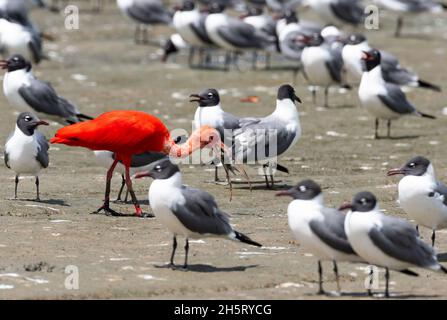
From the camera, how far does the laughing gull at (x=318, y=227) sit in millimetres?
10602

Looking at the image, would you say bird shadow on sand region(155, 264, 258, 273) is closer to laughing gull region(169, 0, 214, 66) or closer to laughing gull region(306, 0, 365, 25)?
laughing gull region(169, 0, 214, 66)

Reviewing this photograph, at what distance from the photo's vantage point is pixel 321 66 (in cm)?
2303

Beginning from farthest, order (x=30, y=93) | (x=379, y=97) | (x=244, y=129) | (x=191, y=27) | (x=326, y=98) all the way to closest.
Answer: (x=191, y=27), (x=326, y=98), (x=379, y=97), (x=30, y=93), (x=244, y=129)

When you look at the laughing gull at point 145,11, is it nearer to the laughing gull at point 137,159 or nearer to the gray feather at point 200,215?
the laughing gull at point 137,159

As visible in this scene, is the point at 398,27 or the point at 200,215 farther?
the point at 398,27

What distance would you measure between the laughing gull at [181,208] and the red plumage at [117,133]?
8.05 ft

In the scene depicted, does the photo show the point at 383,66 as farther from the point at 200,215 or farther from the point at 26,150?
the point at 200,215

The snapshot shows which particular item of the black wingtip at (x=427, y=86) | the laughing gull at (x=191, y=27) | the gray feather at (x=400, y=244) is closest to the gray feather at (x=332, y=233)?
the gray feather at (x=400, y=244)

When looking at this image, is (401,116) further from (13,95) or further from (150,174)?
(150,174)

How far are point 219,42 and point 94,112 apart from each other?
18.4 ft

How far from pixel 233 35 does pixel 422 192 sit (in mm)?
14824

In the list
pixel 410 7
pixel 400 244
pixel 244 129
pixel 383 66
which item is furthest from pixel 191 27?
pixel 400 244

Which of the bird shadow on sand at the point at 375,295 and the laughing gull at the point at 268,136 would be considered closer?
the bird shadow on sand at the point at 375,295
